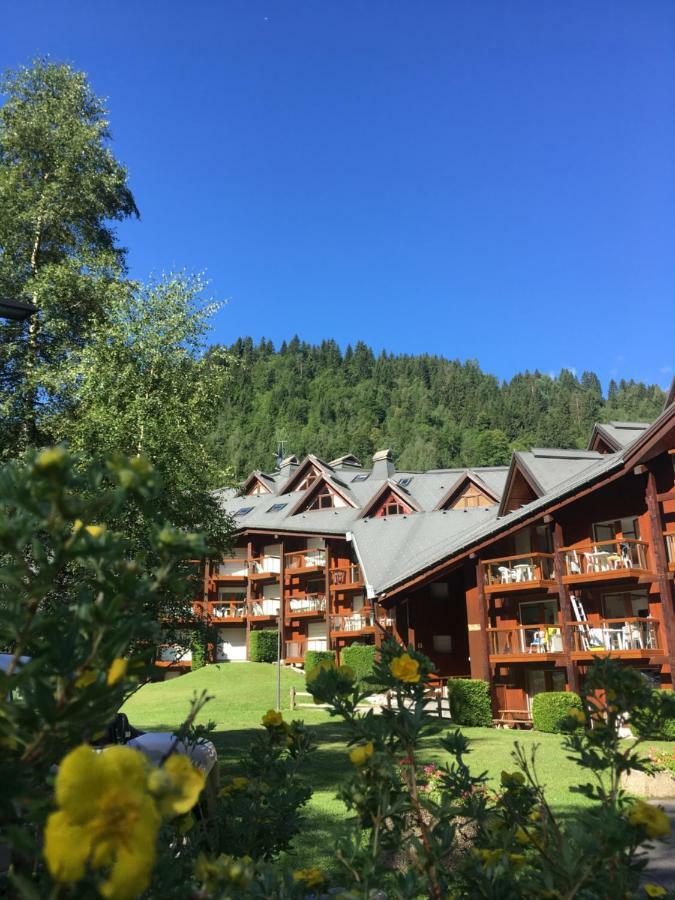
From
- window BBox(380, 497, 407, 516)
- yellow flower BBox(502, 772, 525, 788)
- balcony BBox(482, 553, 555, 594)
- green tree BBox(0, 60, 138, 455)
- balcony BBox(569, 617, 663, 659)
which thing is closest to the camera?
yellow flower BBox(502, 772, 525, 788)

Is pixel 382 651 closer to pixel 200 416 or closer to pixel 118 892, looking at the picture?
pixel 118 892

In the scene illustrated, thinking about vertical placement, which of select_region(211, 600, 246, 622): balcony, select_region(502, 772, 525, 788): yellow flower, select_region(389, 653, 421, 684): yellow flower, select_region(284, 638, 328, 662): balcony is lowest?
select_region(284, 638, 328, 662): balcony

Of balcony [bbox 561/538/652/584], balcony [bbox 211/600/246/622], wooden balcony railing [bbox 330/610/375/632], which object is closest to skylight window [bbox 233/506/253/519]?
balcony [bbox 211/600/246/622]

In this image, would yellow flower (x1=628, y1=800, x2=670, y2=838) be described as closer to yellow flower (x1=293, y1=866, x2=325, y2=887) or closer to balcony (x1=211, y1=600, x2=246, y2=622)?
yellow flower (x1=293, y1=866, x2=325, y2=887)

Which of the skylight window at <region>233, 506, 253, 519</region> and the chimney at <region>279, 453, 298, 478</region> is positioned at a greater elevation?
the chimney at <region>279, 453, 298, 478</region>

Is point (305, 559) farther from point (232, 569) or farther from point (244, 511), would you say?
point (244, 511)

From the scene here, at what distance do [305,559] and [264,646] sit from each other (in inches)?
215

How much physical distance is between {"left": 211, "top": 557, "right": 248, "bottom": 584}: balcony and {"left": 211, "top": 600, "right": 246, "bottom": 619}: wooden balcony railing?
4.82 feet

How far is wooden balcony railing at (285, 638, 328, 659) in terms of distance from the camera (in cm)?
3738

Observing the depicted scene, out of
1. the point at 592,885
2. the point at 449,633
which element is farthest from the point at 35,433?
the point at 449,633

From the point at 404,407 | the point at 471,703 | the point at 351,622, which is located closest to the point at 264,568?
the point at 351,622

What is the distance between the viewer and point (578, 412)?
110375 millimetres

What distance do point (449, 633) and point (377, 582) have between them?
5529mm

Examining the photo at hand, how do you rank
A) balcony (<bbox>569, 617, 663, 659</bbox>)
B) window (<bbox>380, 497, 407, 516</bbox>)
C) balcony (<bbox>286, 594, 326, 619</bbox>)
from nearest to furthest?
balcony (<bbox>569, 617, 663, 659</bbox>)
window (<bbox>380, 497, 407, 516</bbox>)
balcony (<bbox>286, 594, 326, 619</bbox>)
